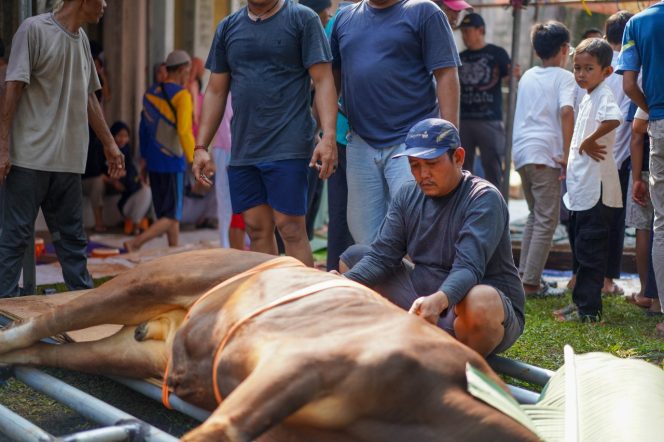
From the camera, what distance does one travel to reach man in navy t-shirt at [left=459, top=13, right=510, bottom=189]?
356 inches

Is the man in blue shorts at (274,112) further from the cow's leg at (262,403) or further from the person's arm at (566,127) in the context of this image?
the cow's leg at (262,403)

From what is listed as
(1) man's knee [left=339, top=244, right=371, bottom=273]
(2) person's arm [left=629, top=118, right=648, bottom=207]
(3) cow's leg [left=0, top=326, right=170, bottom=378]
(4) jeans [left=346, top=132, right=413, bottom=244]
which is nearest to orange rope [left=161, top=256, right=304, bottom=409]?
(3) cow's leg [left=0, top=326, right=170, bottom=378]

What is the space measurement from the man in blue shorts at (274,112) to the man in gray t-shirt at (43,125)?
0.98 meters

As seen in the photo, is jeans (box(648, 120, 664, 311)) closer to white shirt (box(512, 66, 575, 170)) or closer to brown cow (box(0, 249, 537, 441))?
white shirt (box(512, 66, 575, 170))

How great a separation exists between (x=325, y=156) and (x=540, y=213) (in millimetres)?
2488

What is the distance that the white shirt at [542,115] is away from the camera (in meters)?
7.48

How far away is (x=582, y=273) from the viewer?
21.5ft

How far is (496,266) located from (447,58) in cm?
154

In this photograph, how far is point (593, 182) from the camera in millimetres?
6621

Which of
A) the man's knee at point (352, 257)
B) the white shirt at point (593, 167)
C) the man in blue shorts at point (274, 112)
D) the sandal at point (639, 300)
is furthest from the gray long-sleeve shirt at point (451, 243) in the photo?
the sandal at point (639, 300)

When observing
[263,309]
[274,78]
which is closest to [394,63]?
[274,78]

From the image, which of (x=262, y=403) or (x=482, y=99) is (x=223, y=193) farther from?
(x=262, y=403)

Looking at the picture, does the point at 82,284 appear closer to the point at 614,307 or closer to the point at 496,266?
the point at 496,266

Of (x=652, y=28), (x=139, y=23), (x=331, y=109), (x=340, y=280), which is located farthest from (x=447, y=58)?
(x=139, y=23)
